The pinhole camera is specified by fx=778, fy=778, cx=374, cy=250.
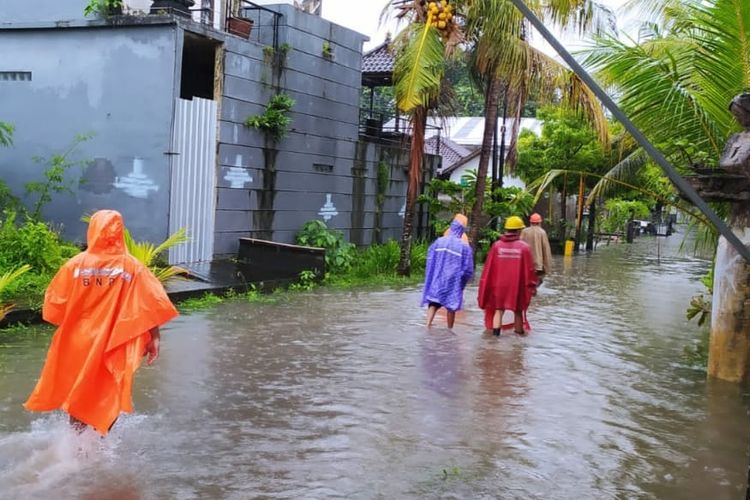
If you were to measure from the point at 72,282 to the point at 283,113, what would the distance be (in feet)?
32.5

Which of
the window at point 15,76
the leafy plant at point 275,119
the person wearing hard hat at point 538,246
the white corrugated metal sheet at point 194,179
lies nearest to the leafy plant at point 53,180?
the window at point 15,76

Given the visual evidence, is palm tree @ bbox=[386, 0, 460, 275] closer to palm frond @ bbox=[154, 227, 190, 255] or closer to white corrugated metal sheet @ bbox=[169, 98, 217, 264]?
white corrugated metal sheet @ bbox=[169, 98, 217, 264]

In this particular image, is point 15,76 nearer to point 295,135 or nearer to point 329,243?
point 295,135

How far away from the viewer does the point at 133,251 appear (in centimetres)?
1067

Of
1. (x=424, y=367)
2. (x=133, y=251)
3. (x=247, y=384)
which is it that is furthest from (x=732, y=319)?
(x=133, y=251)

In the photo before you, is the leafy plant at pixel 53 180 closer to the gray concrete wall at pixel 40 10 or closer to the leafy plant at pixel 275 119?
the gray concrete wall at pixel 40 10

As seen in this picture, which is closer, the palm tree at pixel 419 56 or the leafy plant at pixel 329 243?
the palm tree at pixel 419 56

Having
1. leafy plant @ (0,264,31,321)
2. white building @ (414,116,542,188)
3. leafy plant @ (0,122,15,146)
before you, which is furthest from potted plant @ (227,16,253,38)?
leafy plant @ (0,264,31,321)

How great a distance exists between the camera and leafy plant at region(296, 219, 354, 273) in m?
15.0

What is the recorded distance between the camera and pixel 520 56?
14.0m

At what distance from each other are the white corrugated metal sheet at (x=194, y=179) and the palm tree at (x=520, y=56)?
5.01 meters

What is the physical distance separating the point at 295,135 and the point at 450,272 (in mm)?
6200

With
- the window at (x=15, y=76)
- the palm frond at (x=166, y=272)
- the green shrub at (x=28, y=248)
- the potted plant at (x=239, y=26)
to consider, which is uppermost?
the potted plant at (x=239, y=26)

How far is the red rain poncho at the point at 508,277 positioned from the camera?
32.2 feet
